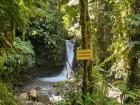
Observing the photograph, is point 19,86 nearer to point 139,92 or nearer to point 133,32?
point 133,32

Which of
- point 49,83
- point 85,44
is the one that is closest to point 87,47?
point 85,44

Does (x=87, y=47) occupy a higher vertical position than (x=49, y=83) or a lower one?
higher

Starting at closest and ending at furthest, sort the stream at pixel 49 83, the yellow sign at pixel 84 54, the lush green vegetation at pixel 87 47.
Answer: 1. the lush green vegetation at pixel 87 47
2. the yellow sign at pixel 84 54
3. the stream at pixel 49 83

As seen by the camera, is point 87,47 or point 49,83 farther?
point 49,83

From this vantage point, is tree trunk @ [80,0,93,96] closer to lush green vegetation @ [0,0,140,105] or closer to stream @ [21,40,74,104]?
lush green vegetation @ [0,0,140,105]

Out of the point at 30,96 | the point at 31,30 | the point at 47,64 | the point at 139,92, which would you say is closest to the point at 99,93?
the point at 139,92

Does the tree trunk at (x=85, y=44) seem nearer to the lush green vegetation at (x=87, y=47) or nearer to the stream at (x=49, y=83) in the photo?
the lush green vegetation at (x=87, y=47)

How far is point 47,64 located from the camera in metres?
11.4

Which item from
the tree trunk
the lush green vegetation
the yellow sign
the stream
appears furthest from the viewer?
the stream

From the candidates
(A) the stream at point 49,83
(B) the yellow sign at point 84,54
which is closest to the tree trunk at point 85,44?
(B) the yellow sign at point 84,54

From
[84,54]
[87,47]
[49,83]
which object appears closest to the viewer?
[84,54]

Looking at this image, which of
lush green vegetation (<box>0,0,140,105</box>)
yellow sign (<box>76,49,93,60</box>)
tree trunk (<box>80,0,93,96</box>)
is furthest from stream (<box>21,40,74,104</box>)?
yellow sign (<box>76,49,93,60</box>)

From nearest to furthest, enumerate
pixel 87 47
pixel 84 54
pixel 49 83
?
pixel 84 54
pixel 87 47
pixel 49 83

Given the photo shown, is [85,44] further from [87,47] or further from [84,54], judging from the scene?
[84,54]
